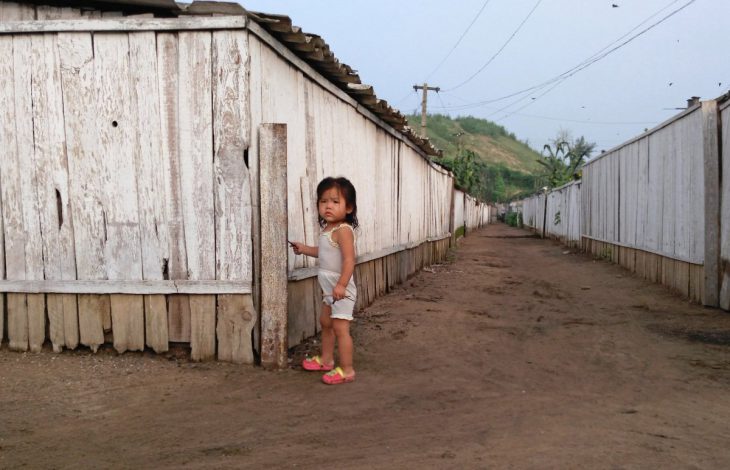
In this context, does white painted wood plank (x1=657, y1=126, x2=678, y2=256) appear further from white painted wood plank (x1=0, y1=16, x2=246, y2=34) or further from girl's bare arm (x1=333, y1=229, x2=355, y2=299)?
white painted wood plank (x1=0, y1=16, x2=246, y2=34)

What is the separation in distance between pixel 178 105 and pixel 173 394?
2.08 metres

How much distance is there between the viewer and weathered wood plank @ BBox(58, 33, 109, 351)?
13.3 ft

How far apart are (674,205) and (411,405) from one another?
21.5 feet

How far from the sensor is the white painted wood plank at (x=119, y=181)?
4.05 meters

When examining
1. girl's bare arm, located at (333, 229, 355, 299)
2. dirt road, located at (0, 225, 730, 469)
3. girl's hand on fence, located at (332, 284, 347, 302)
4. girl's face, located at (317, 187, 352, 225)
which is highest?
girl's face, located at (317, 187, 352, 225)

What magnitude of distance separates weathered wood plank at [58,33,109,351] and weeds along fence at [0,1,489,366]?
0.01 m

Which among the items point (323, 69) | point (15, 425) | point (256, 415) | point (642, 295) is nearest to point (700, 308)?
point (642, 295)

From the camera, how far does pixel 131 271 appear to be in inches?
162

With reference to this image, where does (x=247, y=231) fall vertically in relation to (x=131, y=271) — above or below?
above

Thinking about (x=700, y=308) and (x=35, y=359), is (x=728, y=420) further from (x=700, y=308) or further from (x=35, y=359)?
(x=35, y=359)

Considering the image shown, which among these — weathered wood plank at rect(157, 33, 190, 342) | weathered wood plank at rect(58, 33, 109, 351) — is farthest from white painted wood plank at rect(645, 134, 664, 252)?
weathered wood plank at rect(58, 33, 109, 351)

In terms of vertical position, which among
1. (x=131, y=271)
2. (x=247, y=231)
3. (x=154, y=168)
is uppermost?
(x=154, y=168)

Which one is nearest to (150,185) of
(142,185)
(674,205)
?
(142,185)

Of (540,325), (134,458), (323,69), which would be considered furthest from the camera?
(540,325)
